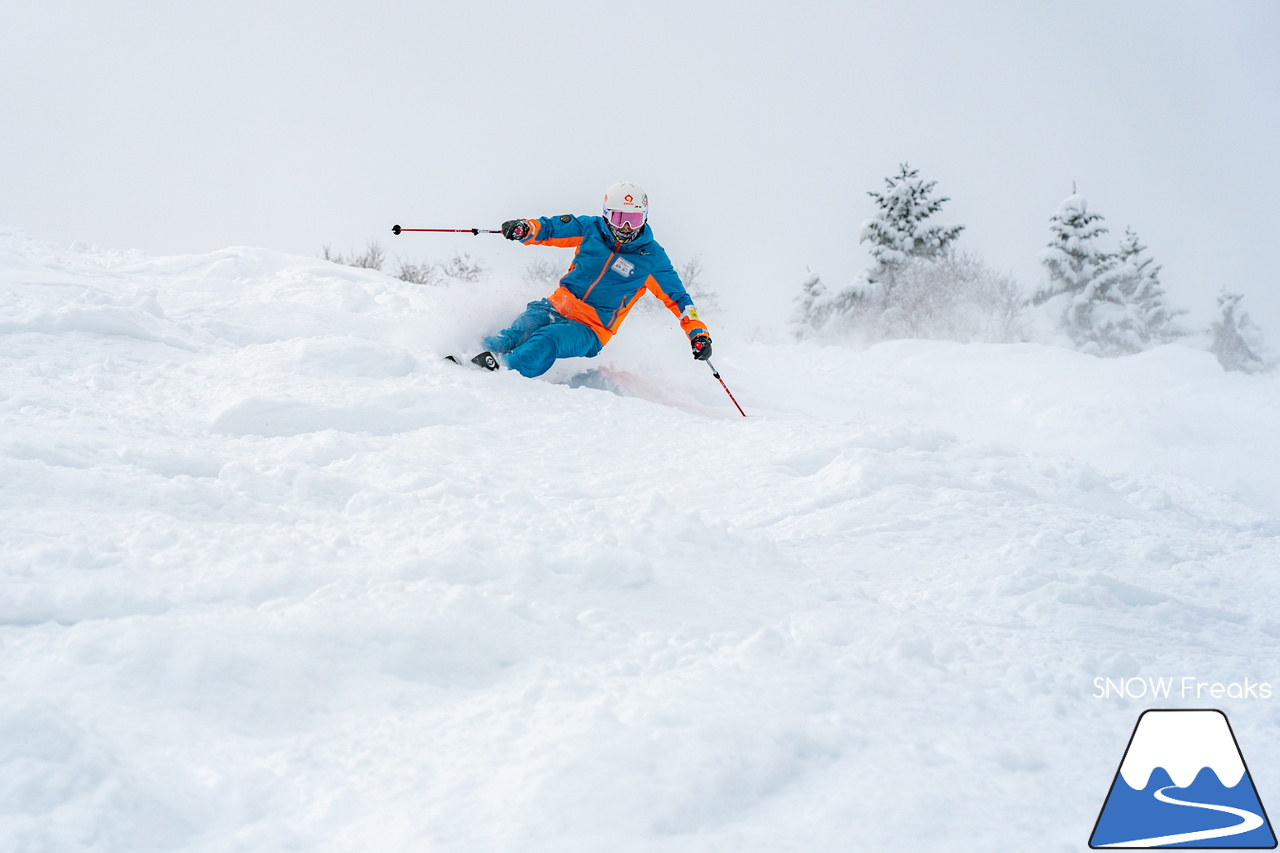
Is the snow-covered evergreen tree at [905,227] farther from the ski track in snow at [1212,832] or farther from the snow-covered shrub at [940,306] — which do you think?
the ski track in snow at [1212,832]

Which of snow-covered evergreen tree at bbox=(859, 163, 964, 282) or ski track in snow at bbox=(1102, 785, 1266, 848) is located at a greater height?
snow-covered evergreen tree at bbox=(859, 163, 964, 282)

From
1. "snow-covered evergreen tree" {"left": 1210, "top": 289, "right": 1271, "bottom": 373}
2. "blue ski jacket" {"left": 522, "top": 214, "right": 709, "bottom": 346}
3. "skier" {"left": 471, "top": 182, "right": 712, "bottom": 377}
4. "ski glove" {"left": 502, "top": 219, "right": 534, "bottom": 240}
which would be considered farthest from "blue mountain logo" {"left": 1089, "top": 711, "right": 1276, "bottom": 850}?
"snow-covered evergreen tree" {"left": 1210, "top": 289, "right": 1271, "bottom": 373}

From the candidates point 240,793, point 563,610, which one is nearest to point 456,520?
point 563,610

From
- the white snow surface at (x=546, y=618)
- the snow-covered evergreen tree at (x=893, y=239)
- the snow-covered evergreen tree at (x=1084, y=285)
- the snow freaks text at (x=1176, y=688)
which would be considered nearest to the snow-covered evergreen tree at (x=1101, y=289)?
the snow-covered evergreen tree at (x=1084, y=285)

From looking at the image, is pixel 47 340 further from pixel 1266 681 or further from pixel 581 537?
pixel 1266 681

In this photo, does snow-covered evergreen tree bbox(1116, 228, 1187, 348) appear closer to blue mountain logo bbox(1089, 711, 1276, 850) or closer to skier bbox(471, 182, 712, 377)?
skier bbox(471, 182, 712, 377)

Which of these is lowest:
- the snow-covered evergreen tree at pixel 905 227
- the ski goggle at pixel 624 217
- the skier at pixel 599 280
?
the skier at pixel 599 280

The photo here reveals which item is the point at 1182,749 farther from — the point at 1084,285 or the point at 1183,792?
the point at 1084,285

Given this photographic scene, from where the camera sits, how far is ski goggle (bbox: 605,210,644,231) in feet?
18.9

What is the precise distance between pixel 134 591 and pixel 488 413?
2426 millimetres

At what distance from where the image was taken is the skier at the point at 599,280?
5.71m

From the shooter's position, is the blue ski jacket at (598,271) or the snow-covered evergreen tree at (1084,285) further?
the snow-covered evergreen tree at (1084,285)

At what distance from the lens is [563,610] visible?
2.31 m

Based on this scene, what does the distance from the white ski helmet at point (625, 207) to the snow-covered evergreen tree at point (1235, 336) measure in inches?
1005
